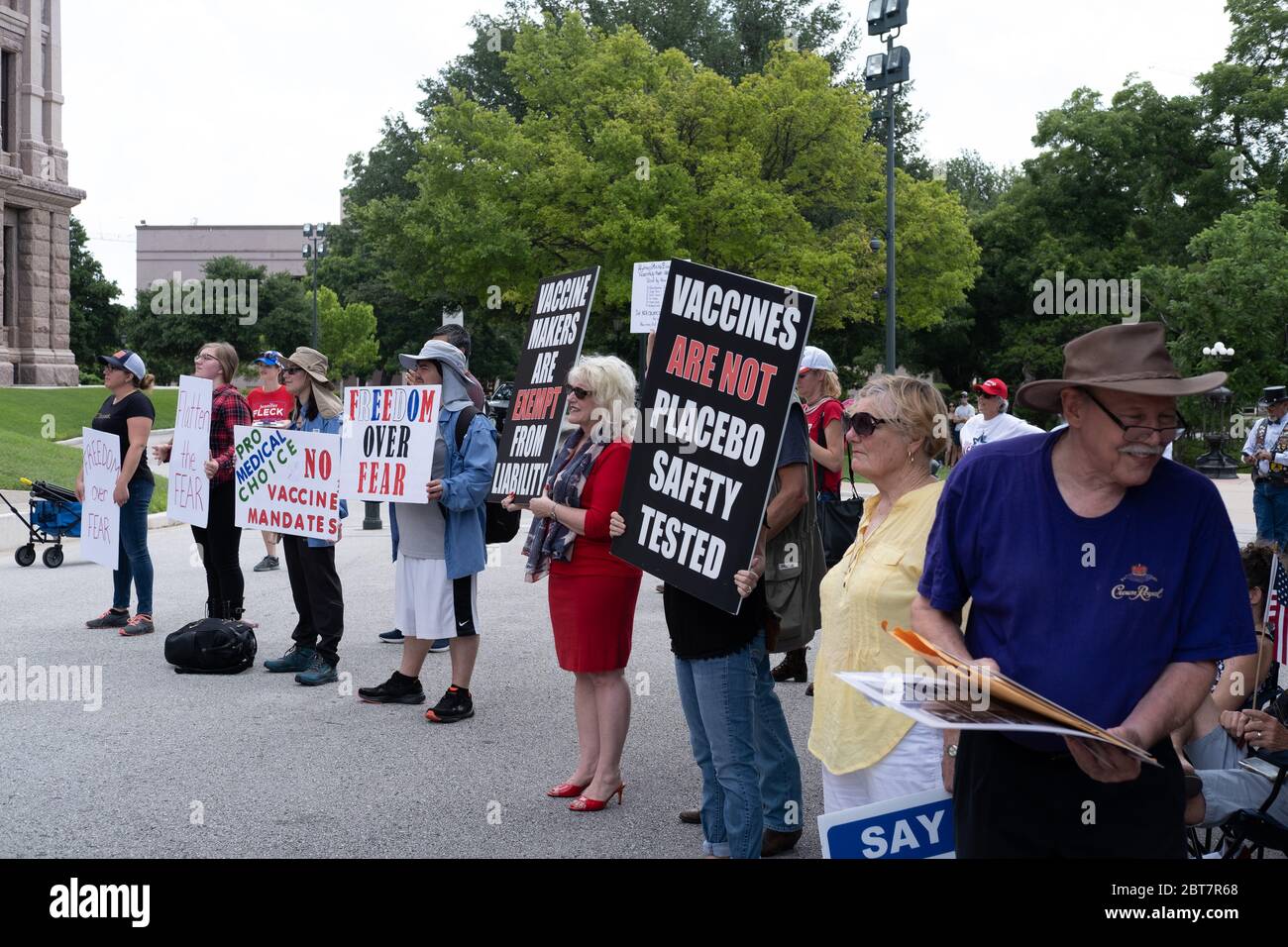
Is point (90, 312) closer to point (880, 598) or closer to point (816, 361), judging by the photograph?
point (816, 361)

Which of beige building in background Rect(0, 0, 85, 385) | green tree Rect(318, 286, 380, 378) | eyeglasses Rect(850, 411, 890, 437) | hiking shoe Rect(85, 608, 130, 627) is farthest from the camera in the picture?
green tree Rect(318, 286, 380, 378)

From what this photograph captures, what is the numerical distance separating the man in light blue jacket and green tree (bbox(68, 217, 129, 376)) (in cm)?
7109

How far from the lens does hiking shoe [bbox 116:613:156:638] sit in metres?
9.54

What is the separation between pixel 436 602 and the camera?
6992 millimetres

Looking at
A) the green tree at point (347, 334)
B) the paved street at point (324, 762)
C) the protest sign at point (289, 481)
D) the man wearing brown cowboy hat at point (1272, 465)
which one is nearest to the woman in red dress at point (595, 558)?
the paved street at point (324, 762)

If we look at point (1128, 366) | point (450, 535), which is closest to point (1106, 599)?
point (1128, 366)

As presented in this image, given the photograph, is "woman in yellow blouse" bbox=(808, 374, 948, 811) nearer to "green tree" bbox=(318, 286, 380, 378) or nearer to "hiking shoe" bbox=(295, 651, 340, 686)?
"hiking shoe" bbox=(295, 651, 340, 686)

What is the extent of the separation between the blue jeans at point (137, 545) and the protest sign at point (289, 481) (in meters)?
1.43

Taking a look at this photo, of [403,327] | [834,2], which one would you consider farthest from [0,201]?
[834,2]

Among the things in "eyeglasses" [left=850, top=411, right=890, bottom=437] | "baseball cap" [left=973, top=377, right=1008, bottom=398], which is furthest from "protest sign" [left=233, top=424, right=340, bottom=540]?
"baseball cap" [left=973, top=377, right=1008, bottom=398]

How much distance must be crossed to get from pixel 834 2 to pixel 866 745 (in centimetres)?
5188

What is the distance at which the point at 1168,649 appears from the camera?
263 cm
